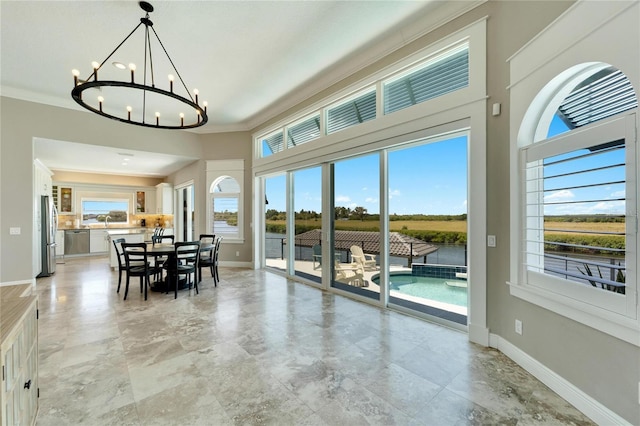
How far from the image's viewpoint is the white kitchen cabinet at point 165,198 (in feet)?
30.6

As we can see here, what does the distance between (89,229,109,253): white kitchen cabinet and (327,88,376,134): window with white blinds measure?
8832 mm

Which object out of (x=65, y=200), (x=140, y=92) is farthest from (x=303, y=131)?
(x=65, y=200)

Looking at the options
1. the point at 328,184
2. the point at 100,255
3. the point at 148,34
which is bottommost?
the point at 100,255

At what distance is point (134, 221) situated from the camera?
1008 cm

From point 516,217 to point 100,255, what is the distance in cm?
1143

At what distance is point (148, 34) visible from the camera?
3229mm

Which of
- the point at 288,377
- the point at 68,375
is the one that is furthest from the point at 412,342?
the point at 68,375

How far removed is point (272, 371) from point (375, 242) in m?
2.31

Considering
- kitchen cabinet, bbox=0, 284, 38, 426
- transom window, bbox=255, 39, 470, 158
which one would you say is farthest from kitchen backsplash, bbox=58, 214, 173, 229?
kitchen cabinet, bbox=0, 284, 38, 426

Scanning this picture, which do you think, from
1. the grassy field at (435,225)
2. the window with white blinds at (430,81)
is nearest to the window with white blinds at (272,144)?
the grassy field at (435,225)

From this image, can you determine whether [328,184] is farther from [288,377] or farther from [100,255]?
[100,255]

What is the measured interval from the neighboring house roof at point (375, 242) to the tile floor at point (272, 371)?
0.87 metres

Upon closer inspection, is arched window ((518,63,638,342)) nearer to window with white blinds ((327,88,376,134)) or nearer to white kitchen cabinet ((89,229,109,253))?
window with white blinds ((327,88,376,134))

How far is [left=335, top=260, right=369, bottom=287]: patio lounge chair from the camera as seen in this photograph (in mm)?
4292
